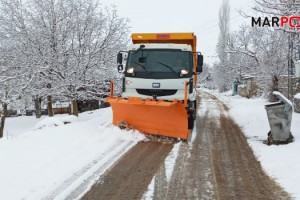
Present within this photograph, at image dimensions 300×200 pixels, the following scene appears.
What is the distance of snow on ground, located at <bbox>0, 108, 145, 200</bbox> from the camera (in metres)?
4.79

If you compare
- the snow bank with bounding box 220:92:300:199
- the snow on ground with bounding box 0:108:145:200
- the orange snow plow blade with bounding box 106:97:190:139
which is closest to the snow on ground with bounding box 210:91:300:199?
the snow bank with bounding box 220:92:300:199

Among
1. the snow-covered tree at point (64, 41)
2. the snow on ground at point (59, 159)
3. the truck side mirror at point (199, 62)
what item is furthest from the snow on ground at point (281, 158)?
the snow-covered tree at point (64, 41)

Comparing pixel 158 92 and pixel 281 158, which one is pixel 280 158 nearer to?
pixel 281 158

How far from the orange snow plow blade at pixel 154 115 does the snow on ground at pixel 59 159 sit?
367mm

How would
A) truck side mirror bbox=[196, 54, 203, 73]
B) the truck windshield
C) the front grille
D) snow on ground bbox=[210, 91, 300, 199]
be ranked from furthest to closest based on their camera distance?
truck side mirror bbox=[196, 54, 203, 73] → the truck windshield → the front grille → snow on ground bbox=[210, 91, 300, 199]

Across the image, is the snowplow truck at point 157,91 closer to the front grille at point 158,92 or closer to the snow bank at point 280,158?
the front grille at point 158,92

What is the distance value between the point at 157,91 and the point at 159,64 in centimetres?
82

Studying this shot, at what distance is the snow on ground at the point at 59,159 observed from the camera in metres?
4.79

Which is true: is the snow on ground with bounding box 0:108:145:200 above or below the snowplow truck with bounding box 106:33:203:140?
below

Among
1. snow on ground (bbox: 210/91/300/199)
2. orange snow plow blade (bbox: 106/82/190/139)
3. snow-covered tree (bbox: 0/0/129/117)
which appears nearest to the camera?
snow on ground (bbox: 210/91/300/199)

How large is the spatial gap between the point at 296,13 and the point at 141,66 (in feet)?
15.2

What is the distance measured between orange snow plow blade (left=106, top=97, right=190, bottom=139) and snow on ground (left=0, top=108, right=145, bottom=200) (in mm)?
367

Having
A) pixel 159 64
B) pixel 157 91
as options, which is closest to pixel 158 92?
pixel 157 91

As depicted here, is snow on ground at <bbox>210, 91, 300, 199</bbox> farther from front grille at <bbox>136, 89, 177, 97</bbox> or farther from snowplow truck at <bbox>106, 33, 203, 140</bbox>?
front grille at <bbox>136, 89, 177, 97</bbox>
